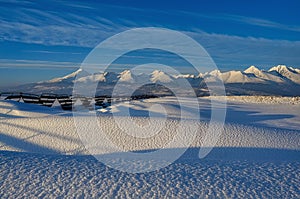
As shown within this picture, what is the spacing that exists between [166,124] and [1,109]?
806cm

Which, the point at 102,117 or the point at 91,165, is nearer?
the point at 91,165

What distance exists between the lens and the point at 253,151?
8359 mm

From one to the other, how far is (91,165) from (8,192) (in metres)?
1.26

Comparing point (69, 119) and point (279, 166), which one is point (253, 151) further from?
point (69, 119)

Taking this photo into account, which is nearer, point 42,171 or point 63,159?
point 42,171

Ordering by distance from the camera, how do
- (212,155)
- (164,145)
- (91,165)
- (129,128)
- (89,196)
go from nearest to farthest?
(89,196), (91,165), (212,155), (164,145), (129,128)

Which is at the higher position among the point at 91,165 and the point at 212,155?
the point at 91,165

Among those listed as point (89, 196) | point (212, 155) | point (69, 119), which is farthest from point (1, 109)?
point (89, 196)

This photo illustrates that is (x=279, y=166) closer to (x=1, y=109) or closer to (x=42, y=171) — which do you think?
(x=42, y=171)

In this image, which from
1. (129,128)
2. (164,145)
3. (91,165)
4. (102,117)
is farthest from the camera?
(102,117)

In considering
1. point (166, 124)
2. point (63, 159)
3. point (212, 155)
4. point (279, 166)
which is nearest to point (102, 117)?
point (166, 124)

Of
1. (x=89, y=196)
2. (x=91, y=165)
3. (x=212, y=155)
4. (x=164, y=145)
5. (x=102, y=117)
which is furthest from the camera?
(x=102, y=117)

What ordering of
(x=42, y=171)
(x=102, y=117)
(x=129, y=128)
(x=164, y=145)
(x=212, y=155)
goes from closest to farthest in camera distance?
(x=42, y=171), (x=212, y=155), (x=164, y=145), (x=129, y=128), (x=102, y=117)

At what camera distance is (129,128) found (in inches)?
429
